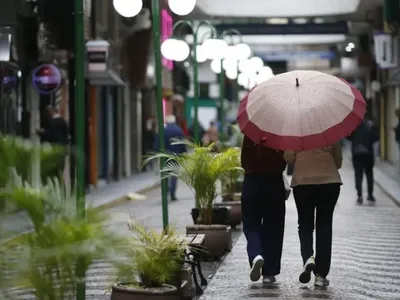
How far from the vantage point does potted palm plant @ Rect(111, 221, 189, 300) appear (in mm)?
8727

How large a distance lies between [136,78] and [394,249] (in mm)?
26664

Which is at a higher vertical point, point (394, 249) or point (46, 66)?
point (46, 66)

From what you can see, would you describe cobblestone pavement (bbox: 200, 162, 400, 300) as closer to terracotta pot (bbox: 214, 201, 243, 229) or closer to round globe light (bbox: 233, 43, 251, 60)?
terracotta pot (bbox: 214, 201, 243, 229)

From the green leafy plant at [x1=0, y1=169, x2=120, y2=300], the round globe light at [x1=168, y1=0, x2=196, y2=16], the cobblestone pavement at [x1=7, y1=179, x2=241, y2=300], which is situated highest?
the round globe light at [x1=168, y1=0, x2=196, y2=16]

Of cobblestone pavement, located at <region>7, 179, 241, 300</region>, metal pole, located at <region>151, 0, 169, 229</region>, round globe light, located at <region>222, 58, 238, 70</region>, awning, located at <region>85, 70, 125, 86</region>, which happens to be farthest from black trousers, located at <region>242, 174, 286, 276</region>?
round globe light, located at <region>222, 58, 238, 70</region>

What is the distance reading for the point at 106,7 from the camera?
1430 inches

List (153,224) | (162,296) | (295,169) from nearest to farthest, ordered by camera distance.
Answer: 1. (162,296)
2. (295,169)
3. (153,224)

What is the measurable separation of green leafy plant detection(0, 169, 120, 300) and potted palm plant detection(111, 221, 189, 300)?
2.01 metres

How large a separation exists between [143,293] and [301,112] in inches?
114

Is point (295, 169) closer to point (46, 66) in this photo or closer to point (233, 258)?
point (233, 258)

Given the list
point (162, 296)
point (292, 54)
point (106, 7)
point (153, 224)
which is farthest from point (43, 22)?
point (292, 54)

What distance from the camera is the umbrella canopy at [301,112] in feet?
34.9

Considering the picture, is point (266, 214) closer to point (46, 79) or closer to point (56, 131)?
point (56, 131)

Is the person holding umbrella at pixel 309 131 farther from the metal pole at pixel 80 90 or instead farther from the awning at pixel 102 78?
the awning at pixel 102 78
